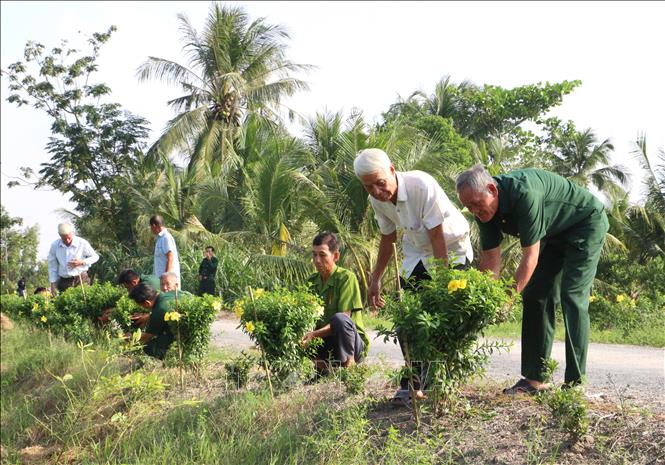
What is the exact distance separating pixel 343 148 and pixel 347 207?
47.4 inches

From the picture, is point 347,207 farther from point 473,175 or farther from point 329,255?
point 473,175

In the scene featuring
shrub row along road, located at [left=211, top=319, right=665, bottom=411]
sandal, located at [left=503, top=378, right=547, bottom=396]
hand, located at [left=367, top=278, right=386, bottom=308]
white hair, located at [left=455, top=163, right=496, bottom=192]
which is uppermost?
white hair, located at [left=455, top=163, right=496, bottom=192]

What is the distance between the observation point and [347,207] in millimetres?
14797

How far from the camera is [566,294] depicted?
430 centimetres

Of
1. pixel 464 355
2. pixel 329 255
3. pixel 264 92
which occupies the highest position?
pixel 264 92

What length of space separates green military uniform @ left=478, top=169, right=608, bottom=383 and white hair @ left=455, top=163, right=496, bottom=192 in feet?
0.61

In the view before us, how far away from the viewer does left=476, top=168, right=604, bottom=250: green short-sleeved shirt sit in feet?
13.5

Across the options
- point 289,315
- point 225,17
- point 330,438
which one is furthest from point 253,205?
point 330,438

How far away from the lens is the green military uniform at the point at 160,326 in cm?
653

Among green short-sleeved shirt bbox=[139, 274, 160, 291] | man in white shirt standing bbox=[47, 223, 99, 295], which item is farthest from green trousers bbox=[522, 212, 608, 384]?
man in white shirt standing bbox=[47, 223, 99, 295]

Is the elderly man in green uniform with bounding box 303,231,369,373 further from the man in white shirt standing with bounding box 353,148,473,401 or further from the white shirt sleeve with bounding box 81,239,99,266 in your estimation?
the white shirt sleeve with bounding box 81,239,99,266

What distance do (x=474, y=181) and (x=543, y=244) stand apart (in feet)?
2.94

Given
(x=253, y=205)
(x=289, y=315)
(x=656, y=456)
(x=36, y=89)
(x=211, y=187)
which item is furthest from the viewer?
(x=36, y=89)

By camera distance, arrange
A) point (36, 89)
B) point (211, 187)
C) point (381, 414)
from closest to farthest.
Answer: point (381, 414) < point (211, 187) < point (36, 89)
